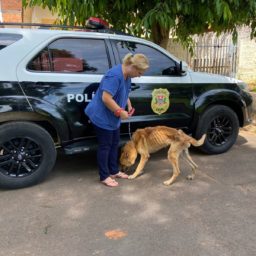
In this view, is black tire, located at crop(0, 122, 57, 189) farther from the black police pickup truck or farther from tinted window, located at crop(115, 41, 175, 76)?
tinted window, located at crop(115, 41, 175, 76)

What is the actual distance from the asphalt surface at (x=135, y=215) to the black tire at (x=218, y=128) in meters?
0.50

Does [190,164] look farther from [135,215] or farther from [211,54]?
[211,54]

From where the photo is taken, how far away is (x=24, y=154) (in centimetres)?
440

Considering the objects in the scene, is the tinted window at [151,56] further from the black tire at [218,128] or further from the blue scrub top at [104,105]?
the black tire at [218,128]

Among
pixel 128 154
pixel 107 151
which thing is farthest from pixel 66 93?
pixel 128 154

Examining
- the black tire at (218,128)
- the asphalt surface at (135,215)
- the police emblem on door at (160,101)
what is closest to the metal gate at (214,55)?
the black tire at (218,128)

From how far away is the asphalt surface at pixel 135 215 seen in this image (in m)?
3.28

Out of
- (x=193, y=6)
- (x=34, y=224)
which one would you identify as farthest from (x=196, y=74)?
(x=34, y=224)

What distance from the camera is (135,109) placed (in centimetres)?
502

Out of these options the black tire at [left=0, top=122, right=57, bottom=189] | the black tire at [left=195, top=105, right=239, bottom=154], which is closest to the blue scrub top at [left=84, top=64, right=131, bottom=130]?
the black tire at [left=0, top=122, right=57, bottom=189]

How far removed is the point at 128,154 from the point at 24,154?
1293 mm

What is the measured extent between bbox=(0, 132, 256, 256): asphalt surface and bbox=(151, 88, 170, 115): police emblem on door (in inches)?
Answer: 32.5

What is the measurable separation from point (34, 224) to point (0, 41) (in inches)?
80.4

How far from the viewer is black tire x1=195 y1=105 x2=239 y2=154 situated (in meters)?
5.61
